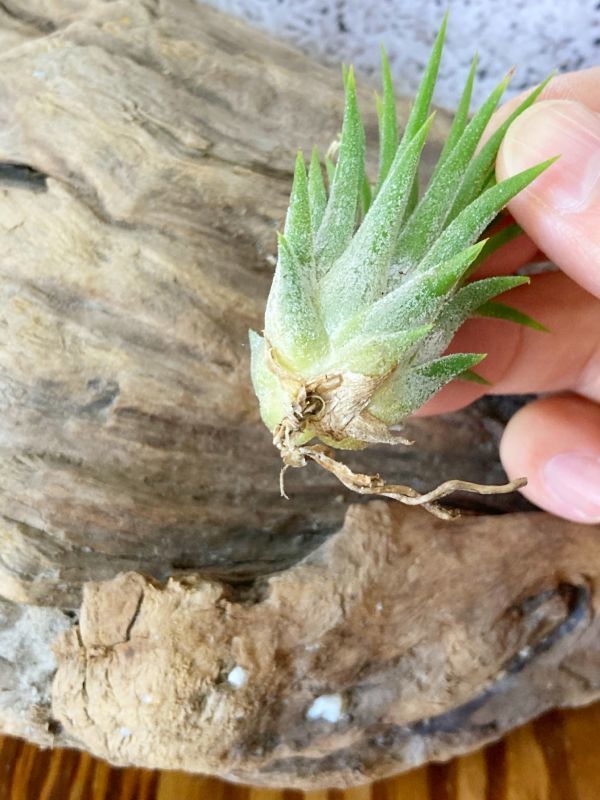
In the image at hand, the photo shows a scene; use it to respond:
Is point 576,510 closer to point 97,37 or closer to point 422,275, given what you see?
point 422,275

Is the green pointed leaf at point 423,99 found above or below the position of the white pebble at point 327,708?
above

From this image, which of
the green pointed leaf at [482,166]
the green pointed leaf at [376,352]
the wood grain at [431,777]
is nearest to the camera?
the green pointed leaf at [376,352]

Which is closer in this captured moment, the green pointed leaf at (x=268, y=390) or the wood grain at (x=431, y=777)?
the green pointed leaf at (x=268, y=390)

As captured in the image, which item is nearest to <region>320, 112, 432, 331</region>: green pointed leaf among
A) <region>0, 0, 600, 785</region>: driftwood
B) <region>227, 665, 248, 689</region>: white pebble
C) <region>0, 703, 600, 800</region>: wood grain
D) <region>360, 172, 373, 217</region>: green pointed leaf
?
<region>360, 172, 373, 217</region>: green pointed leaf

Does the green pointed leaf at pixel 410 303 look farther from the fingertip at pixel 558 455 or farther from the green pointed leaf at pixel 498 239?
the fingertip at pixel 558 455

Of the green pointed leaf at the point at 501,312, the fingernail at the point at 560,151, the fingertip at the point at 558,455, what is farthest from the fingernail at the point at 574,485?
the fingernail at the point at 560,151

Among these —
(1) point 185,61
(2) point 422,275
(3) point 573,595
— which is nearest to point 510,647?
(3) point 573,595

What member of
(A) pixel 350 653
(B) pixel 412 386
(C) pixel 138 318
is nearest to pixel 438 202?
(B) pixel 412 386

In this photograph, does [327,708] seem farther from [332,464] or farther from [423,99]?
[423,99]
